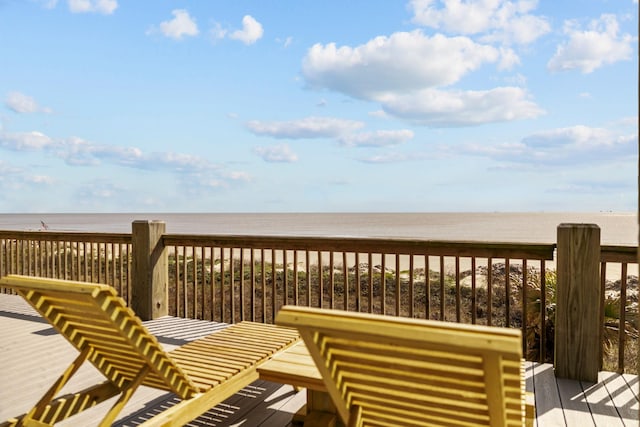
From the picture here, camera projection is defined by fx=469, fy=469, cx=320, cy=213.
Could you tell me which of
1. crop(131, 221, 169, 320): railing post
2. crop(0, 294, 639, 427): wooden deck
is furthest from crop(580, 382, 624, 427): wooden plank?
crop(131, 221, 169, 320): railing post

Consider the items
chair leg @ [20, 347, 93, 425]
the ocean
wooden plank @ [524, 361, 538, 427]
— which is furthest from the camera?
the ocean

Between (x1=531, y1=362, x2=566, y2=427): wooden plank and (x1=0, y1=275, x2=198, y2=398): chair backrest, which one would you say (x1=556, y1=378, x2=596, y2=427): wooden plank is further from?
(x1=0, y1=275, x2=198, y2=398): chair backrest

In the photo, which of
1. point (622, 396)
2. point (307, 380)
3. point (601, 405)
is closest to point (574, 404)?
point (601, 405)

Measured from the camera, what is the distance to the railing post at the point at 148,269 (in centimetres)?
518

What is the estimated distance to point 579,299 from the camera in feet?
11.2

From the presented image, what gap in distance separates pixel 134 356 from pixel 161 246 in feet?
10.1

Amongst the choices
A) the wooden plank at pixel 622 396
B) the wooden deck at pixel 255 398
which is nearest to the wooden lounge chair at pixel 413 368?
the wooden deck at pixel 255 398

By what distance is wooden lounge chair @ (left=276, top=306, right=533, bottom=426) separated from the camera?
4.27 ft

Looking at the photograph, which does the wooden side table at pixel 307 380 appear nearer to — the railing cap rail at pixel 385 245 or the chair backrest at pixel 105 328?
the chair backrest at pixel 105 328

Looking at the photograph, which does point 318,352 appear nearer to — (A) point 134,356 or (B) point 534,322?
(A) point 134,356

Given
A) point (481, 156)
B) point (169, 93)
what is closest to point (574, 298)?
point (169, 93)

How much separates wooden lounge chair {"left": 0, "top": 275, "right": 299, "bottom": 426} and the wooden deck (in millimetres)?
412

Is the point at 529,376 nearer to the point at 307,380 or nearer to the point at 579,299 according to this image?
the point at 579,299

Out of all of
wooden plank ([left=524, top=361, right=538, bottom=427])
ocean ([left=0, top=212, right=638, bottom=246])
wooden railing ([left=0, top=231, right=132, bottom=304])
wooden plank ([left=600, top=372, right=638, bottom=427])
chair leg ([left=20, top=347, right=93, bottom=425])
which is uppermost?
wooden railing ([left=0, top=231, right=132, bottom=304])
